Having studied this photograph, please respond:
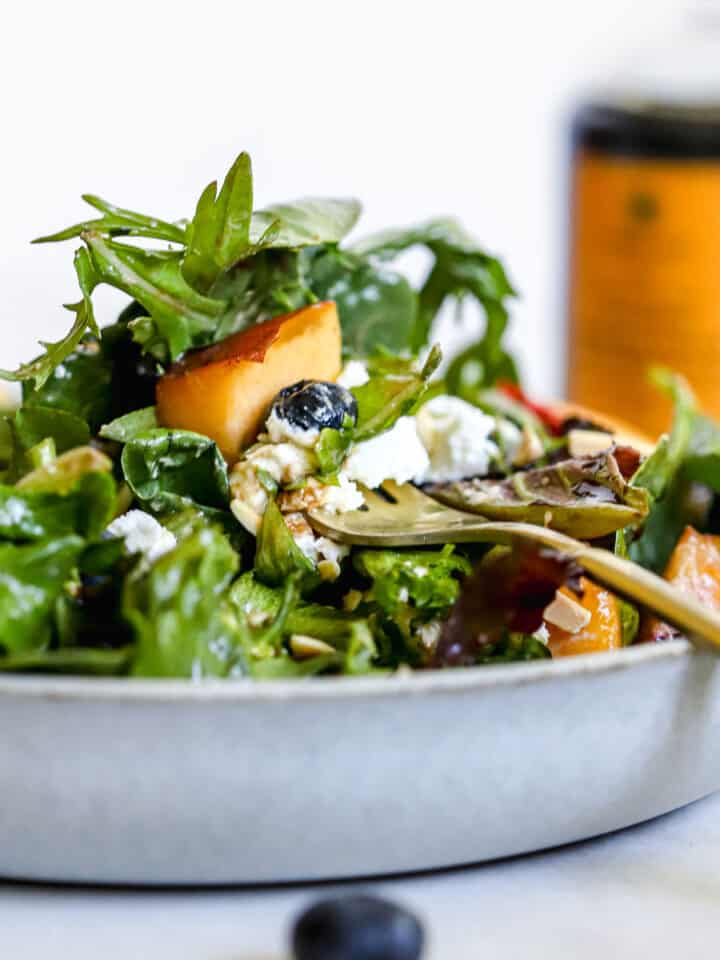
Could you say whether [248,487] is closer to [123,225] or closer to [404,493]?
[404,493]

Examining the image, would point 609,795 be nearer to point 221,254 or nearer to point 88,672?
point 88,672

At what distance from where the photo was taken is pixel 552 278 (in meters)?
4.41

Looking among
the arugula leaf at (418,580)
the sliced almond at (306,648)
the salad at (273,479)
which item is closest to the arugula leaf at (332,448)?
the salad at (273,479)

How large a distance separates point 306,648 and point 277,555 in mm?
132

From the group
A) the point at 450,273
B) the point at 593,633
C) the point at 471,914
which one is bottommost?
the point at 471,914

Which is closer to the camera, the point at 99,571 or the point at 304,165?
the point at 99,571

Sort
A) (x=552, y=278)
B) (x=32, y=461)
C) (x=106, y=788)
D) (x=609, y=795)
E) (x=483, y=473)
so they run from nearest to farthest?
(x=106, y=788), (x=609, y=795), (x=32, y=461), (x=483, y=473), (x=552, y=278)

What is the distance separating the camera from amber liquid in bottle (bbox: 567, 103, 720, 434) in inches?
148

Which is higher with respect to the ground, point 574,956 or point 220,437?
point 220,437

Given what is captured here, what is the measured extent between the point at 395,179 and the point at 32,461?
271 cm

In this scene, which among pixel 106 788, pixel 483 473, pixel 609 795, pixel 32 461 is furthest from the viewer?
pixel 483 473

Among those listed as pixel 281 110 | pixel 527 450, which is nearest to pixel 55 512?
pixel 527 450

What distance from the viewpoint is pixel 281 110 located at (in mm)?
3691

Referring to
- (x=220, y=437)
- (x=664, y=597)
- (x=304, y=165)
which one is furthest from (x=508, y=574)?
(x=304, y=165)
